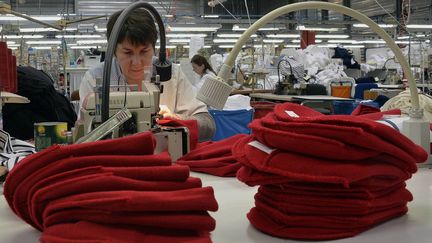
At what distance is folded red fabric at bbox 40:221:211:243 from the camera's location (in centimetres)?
66

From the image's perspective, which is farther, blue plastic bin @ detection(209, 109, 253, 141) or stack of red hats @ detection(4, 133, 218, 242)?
blue plastic bin @ detection(209, 109, 253, 141)

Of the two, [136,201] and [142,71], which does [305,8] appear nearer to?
[136,201]

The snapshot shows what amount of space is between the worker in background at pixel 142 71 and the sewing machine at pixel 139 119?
253 mm

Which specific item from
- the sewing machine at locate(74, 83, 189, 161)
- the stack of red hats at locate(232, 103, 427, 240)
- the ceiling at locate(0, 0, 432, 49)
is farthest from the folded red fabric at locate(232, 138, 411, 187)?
the ceiling at locate(0, 0, 432, 49)

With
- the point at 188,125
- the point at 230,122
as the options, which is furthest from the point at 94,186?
the point at 230,122

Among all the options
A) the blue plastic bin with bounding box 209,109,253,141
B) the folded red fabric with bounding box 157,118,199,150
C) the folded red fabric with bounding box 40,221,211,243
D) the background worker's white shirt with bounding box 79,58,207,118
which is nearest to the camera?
the folded red fabric with bounding box 40,221,211,243

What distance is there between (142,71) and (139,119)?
27.9 inches

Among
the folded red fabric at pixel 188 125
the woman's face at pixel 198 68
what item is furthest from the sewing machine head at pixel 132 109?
the woman's face at pixel 198 68

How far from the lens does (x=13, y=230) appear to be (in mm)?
914

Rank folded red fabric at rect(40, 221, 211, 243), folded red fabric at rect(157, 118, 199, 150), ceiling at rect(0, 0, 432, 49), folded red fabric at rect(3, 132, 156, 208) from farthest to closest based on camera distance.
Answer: ceiling at rect(0, 0, 432, 49)
folded red fabric at rect(157, 118, 199, 150)
folded red fabric at rect(3, 132, 156, 208)
folded red fabric at rect(40, 221, 211, 243)

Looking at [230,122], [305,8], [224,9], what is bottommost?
[230,122]

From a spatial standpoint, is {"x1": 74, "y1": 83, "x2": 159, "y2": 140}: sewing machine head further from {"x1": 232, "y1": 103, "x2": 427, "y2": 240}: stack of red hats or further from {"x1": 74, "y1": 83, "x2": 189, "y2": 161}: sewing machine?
{"x1": 232, "y1": 103, "x2": 427, "y2": 240}: stack of red hats

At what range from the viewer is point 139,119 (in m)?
1.36

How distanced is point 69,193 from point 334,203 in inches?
16.7
